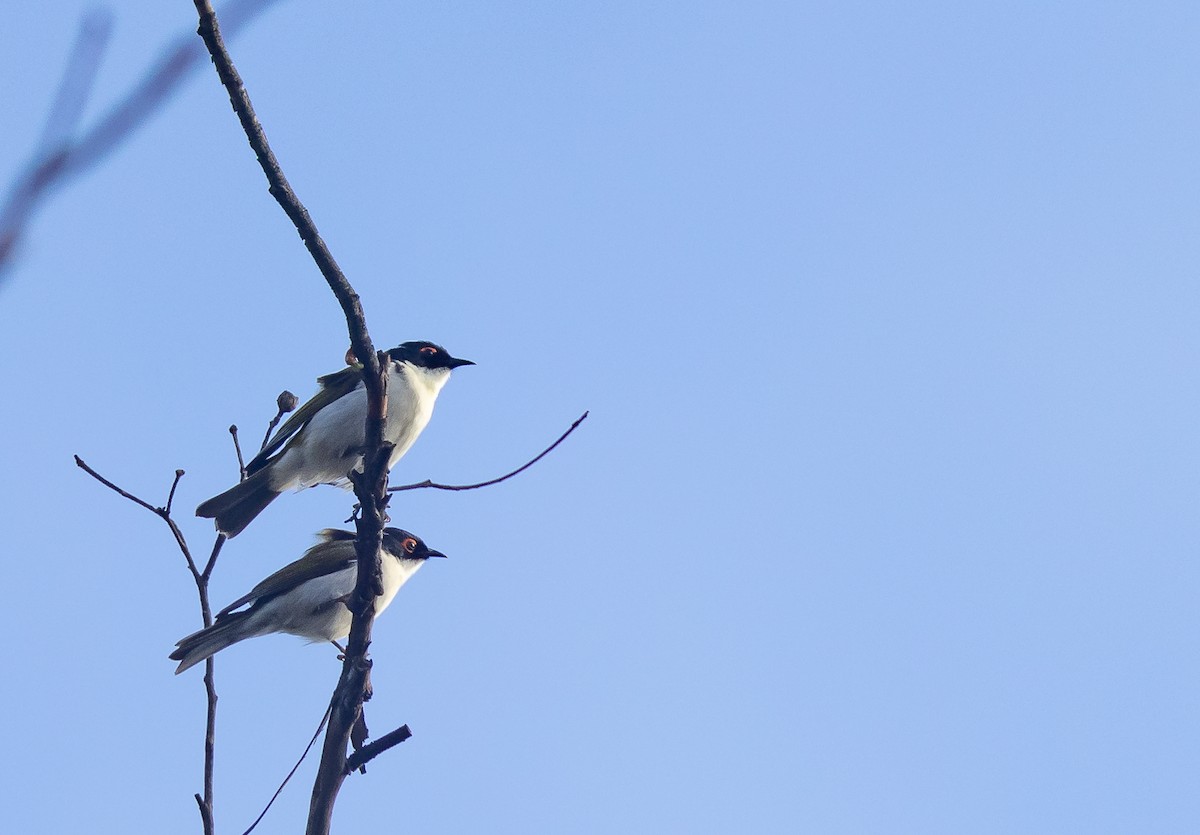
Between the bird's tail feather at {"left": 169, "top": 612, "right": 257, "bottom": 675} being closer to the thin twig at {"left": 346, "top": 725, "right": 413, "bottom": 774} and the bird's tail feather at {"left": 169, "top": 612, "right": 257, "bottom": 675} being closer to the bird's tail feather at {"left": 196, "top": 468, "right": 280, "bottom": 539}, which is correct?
the bird's tail feather at {"left": 196, "top": 468, "right": 280, "bottom": 539}

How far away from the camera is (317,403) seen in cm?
850

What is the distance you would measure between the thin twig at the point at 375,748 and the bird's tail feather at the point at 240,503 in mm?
2986

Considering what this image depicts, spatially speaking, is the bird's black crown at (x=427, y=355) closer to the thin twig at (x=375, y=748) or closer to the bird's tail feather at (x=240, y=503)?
the bird's tail feather at (x=240, y=503)

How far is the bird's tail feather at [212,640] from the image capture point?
710 cm

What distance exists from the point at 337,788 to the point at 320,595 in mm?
3090

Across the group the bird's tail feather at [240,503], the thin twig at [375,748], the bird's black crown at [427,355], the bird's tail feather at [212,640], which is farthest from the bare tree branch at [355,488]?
the bird's black crown at [427,355]

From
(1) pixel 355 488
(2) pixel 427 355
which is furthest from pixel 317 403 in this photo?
(1) pixel 355 488

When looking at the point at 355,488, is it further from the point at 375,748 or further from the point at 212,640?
the point at 212,640

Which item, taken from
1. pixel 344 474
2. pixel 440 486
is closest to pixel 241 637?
pixel 344 474

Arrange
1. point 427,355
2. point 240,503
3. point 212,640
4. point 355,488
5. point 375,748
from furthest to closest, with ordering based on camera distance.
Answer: point 427,355, point 240,503, point 212,640, point 355,488, point 375,748

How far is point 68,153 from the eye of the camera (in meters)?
1.28

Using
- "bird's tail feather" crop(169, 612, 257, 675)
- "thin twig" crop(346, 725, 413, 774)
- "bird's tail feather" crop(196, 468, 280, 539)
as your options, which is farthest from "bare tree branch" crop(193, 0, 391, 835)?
"bird's tail feather" crop(196, 468, 280, 539)

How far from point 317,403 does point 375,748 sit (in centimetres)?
421

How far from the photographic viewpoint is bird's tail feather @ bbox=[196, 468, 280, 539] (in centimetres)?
759
